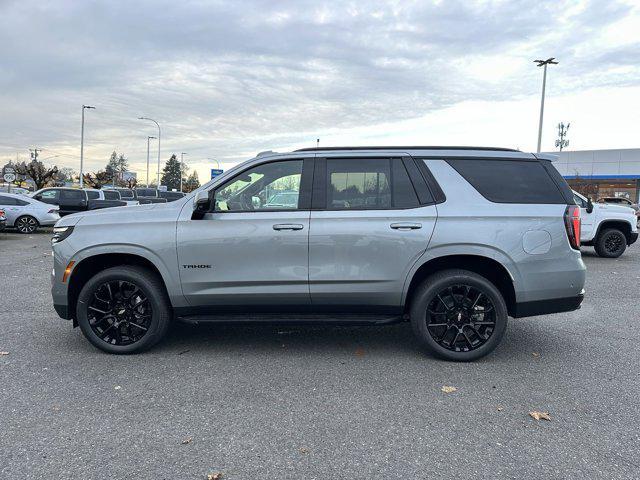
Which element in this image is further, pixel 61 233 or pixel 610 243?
pixel 610 243

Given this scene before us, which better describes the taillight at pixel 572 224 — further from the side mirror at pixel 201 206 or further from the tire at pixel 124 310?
the tire at pixel 124 310

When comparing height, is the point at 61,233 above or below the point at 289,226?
below

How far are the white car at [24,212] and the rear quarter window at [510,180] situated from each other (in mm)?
16617

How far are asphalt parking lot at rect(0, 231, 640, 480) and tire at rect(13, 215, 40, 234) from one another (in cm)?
1309

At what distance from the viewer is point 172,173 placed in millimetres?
121500

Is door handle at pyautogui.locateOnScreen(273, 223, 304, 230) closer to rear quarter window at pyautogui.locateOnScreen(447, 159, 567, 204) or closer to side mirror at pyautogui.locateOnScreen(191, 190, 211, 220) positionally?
side mirror at pyautogui.locateOnScreen(191, 190, 211, 220)

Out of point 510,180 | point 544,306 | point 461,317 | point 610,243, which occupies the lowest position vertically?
point 461,317

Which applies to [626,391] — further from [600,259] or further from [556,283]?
[600,259]

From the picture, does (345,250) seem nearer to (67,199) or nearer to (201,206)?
(201,206)

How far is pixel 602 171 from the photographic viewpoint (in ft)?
133

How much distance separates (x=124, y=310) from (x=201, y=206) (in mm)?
1235

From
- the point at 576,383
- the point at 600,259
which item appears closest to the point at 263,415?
the point at 576,383

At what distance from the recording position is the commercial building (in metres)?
38.7

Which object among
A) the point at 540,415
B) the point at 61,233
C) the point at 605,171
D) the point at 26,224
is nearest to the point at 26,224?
the point at 26,224
